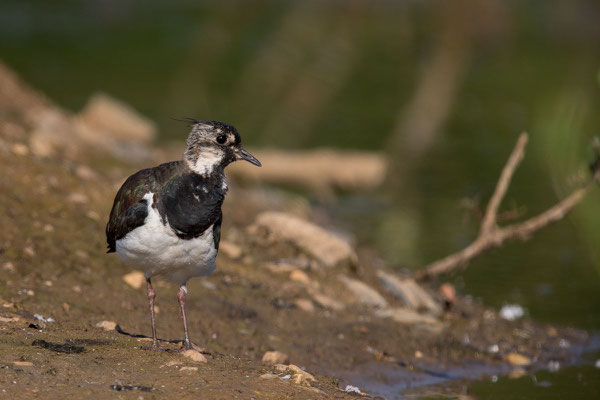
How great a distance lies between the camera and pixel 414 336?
911 cm

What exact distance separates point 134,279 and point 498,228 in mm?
3764

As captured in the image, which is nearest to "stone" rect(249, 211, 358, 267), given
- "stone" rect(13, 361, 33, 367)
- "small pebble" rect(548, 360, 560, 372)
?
"small pebble" rect(548, 360, 560, 372)

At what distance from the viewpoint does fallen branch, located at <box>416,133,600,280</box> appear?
31.5 ft

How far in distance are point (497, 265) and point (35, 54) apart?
1369 cm

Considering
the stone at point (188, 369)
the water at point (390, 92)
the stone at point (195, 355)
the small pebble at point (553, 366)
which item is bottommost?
the stone at point (188, 369)

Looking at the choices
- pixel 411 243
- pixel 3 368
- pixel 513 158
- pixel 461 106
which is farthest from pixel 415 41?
pixel 3 368

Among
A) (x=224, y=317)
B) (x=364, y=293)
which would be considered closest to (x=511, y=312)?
(x=364, y=293)

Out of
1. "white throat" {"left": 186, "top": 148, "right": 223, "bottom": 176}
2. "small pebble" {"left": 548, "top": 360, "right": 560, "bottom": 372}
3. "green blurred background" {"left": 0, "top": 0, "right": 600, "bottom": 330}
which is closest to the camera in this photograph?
"white throat" {"left": 186, "top": 148, "right": 223, "bottom": 176}

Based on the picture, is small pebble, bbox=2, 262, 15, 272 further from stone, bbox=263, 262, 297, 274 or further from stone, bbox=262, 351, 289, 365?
stone, bbox=263, 262, 297, 274

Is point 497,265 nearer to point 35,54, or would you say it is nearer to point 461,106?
point 461,106

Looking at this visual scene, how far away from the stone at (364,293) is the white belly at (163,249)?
9.06 feet

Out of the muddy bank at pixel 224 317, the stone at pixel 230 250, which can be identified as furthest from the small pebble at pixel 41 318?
the stone at pixel 230 250

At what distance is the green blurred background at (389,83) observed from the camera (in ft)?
39.9

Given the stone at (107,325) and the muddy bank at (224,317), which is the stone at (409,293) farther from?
the stone at (107,325)
